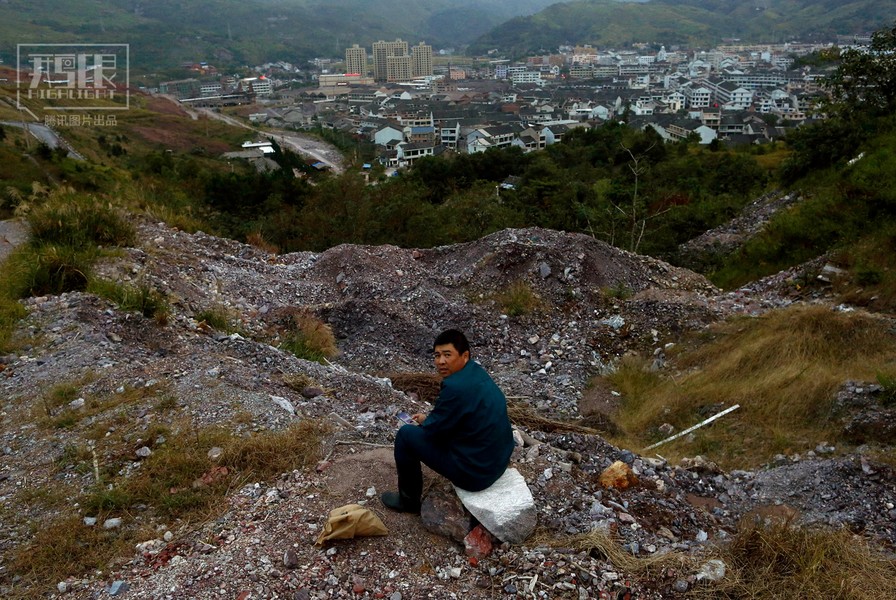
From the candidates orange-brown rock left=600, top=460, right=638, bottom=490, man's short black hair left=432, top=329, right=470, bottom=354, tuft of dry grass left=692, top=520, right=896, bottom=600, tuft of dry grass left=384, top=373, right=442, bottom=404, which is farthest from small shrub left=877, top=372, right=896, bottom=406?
man's short black hair left=432, top=329, right=470, bottom=354

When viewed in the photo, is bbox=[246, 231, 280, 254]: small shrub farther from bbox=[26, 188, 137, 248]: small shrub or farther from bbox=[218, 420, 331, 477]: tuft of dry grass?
bbox=[218, 420, 331, 477]: tuft of dry grass

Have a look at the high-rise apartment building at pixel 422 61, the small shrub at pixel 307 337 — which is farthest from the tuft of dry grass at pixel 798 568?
the high-rise apartment building at pixel 422 61

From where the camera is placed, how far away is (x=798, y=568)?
319 cm

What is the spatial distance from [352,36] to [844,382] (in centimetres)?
17134

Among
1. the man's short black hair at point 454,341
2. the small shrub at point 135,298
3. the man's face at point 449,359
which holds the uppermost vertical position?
the man's short black hair at point 454,341

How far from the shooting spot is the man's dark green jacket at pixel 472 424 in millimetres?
3322

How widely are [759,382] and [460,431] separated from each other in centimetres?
401

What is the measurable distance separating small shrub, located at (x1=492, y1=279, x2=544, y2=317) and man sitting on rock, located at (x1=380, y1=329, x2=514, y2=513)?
195 inches

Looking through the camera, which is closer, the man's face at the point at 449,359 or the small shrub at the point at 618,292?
the man's face at the point at 449,359

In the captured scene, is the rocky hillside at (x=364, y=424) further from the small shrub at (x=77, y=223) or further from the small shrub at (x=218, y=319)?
the small shrub at (x=77, y=223)

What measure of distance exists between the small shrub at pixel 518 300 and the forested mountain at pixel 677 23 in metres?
134

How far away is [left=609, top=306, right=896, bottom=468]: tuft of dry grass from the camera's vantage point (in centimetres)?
549

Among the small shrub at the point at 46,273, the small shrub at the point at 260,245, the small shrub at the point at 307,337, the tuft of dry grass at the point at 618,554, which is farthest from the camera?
the small shrub at the point at 260,245

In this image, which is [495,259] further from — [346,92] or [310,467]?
[346,92]
